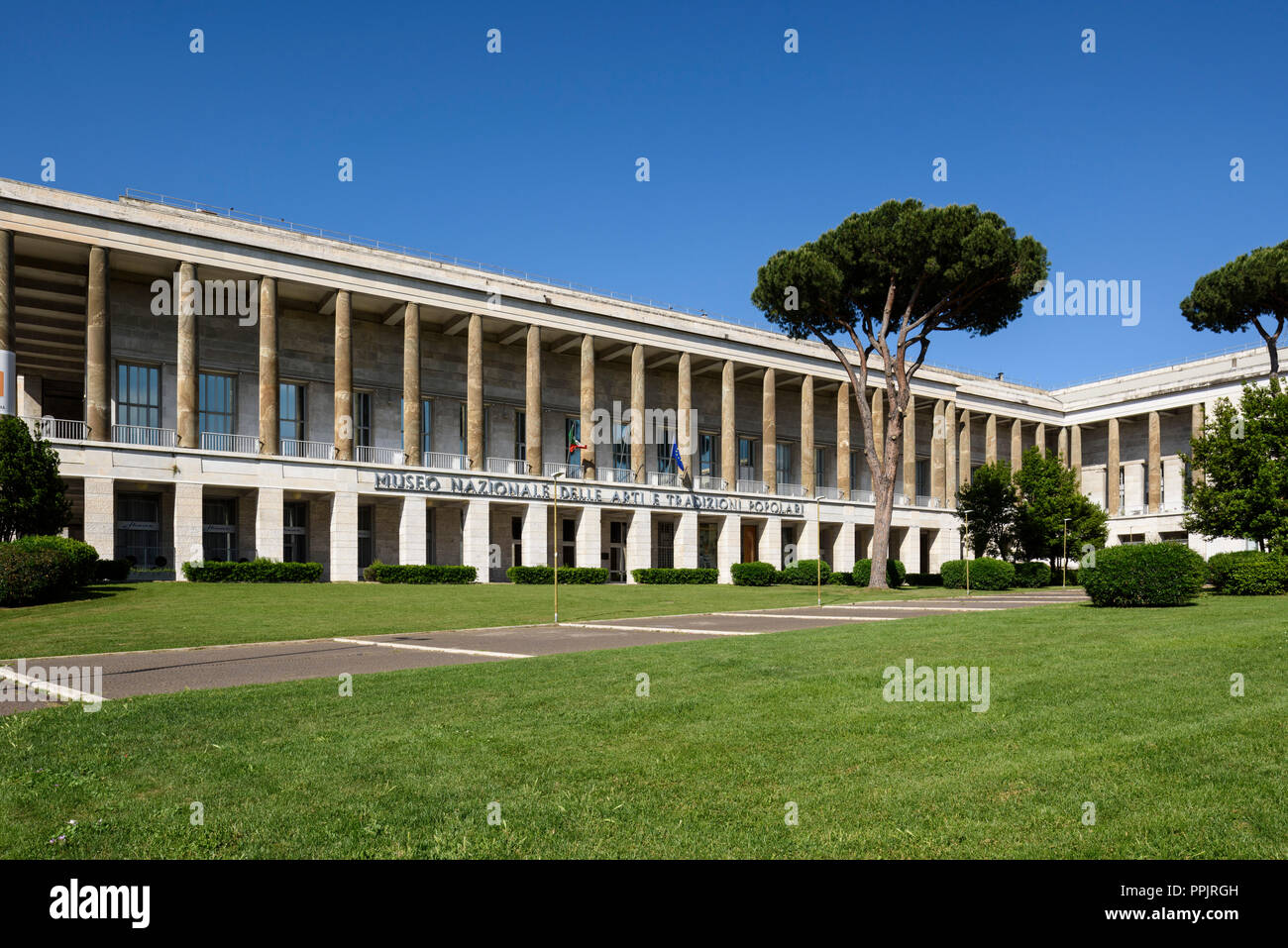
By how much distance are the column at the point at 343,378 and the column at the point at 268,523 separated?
373 cm

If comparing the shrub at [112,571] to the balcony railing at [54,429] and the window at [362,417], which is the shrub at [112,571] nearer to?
the balcony railing at [54,429]

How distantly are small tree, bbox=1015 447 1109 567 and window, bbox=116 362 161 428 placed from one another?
45.8 metres

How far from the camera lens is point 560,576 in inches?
1763

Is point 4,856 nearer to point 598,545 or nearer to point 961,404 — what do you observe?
point 598,545

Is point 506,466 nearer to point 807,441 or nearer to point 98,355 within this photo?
point 807,441

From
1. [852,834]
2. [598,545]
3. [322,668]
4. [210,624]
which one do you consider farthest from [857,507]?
[852,834]

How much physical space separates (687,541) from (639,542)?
345 cm

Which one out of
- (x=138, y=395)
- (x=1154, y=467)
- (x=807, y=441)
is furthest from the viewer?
(x=1154, y=467)

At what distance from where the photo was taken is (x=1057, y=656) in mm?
10992

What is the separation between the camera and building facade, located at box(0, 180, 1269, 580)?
38594mm

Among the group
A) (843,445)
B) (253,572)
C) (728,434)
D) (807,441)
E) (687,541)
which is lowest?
(253,572)

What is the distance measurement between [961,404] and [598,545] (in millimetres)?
35796

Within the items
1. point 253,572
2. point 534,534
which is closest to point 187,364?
point 253,572
